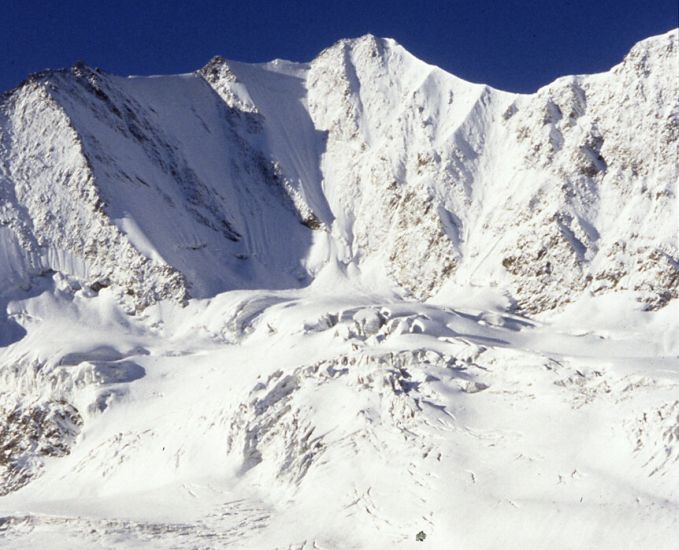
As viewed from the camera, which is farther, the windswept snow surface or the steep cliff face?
the steep cliff face

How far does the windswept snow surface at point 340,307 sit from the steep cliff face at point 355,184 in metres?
0.23

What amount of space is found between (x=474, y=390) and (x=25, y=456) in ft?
81.2

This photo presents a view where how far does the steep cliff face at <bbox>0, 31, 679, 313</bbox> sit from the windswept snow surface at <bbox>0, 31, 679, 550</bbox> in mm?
235

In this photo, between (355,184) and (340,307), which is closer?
(340,307)

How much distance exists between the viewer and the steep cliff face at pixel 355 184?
79.6m

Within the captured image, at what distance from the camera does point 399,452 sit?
167ft

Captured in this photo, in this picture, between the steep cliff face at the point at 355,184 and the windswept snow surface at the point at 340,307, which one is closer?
the windswept snow surface at the point at 340,307

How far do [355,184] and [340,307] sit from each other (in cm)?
2611

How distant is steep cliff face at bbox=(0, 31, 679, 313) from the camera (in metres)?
79.6

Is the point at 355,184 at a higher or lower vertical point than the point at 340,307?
higher

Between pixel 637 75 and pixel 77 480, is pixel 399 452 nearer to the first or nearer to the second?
pixel 77 480

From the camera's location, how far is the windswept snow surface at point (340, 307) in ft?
155

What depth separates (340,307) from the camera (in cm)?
7288

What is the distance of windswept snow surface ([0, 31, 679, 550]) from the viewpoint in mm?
47344
